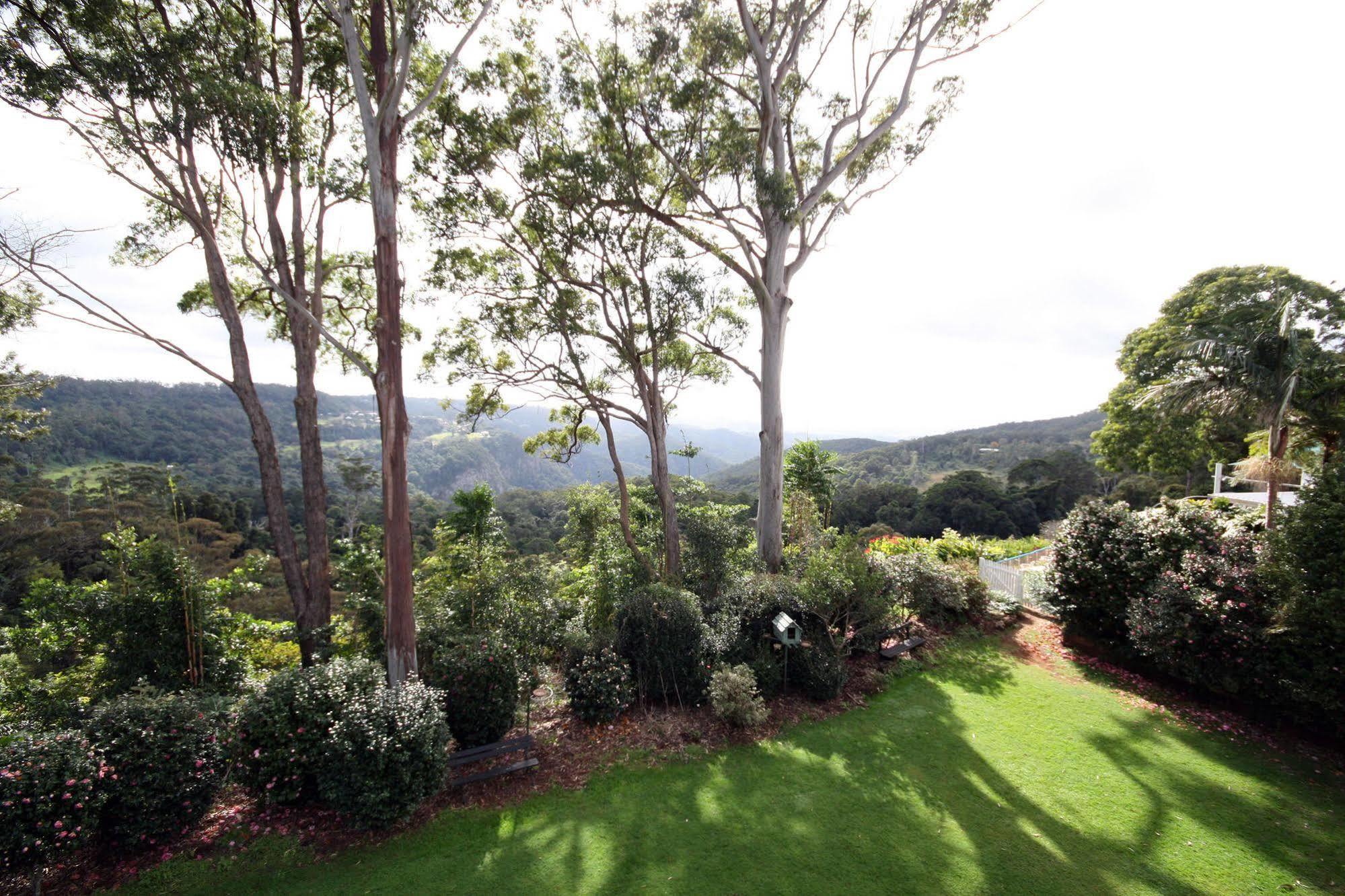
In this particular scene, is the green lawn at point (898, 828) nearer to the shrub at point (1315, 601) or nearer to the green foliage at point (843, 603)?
the shrub at point (1315, 601)

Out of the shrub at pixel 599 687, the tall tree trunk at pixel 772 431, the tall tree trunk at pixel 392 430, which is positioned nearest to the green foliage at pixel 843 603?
the tall tree trunk at pixel 772 431

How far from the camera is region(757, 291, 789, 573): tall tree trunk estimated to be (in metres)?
10.2

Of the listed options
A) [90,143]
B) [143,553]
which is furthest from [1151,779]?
[90,143]

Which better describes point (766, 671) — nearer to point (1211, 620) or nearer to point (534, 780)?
point (534, 780)

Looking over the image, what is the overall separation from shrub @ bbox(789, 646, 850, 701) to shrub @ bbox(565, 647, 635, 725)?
2328 millimetres

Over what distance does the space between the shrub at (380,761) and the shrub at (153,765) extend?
93 cm

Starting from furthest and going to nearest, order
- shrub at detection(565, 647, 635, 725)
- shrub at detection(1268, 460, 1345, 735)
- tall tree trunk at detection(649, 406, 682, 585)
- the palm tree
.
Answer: tall tree trunk at detection(649, 406, 682, 585) → the palm tree → shrub at detection(565, 647, 635, 725) → shrub at detection(1268, 460, 1345, 735)

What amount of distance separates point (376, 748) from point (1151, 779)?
7405 mm

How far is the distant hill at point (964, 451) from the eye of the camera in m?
49.6

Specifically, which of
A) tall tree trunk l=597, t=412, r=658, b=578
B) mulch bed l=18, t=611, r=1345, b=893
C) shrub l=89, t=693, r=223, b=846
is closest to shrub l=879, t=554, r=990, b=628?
mulch bed l=18, t=611, r=1345, b=893

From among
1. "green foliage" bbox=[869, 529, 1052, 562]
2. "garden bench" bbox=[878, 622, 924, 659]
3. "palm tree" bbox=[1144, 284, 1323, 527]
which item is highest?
"palm tree" bbox=[1144, 284, 1323, 527]

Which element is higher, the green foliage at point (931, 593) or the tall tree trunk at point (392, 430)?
the tall tree trunk at point (392, 430)

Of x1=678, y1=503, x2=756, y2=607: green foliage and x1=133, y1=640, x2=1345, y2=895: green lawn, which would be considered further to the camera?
x1=678, y1=503, x2=756, y2=607: green foliage

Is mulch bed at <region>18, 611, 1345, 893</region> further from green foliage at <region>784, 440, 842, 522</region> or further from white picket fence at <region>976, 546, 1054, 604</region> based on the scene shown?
green foliage at <region>784, 440, 842, 522</region>
